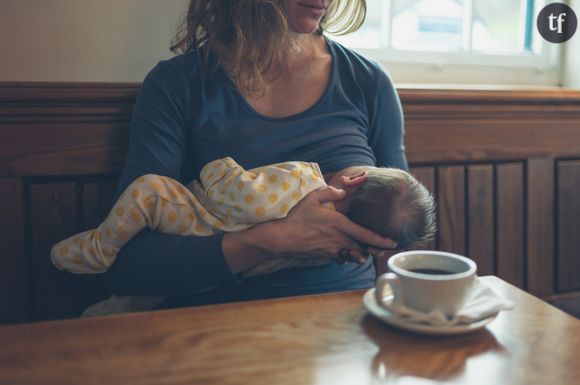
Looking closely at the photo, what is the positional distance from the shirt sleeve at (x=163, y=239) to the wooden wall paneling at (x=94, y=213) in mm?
232

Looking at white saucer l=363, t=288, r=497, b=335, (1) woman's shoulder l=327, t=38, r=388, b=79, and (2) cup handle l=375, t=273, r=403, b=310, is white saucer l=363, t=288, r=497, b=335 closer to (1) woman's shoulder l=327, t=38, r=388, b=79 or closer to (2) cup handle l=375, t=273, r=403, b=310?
(2) cup handle l=375, t=273, r=403, b=310

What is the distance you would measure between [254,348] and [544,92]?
1419mm

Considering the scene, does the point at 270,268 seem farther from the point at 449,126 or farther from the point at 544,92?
the point at 544,92

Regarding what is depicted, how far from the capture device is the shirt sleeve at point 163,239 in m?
1.01

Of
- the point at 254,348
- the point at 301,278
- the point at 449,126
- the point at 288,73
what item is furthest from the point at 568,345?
the point at 449,126

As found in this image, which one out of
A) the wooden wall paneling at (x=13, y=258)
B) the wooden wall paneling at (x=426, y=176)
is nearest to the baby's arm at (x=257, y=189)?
the wooden wall paneling at (x=13, y=258)

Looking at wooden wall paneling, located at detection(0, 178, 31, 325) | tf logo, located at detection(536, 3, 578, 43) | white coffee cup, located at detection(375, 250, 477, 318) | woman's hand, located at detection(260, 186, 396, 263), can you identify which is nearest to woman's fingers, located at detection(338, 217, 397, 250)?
woman's hand, located at detection(260, 186, 396, 263)

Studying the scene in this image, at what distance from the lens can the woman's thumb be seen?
1038 mm

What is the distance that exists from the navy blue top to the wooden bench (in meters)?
0.19

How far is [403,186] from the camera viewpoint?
1.04 meters

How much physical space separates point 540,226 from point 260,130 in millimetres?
1065

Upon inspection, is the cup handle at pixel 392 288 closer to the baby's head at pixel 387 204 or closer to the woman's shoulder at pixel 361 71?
the baby's head at pixel 387 204

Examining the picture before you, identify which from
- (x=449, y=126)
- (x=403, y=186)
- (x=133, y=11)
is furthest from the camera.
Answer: (x=449, y=126)

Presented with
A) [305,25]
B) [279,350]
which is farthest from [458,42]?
[279,350]
